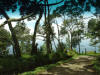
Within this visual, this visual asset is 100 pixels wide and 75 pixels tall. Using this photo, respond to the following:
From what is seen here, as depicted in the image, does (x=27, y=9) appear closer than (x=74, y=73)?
No

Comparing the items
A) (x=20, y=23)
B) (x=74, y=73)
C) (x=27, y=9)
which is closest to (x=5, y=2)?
(x=27, y=9)

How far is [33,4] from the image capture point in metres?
12.0

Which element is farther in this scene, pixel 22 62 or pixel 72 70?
pixel 22 62

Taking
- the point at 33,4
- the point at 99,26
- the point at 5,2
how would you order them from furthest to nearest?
1. the point at 99,26
2. the point at 33,4
3. the point at 5,2

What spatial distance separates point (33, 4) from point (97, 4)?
7.82 m

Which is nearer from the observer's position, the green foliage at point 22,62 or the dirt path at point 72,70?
the dirt path at point 72,70

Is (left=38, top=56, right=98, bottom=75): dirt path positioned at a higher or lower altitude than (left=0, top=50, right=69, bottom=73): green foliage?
lower

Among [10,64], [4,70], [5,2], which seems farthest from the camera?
[5,2]

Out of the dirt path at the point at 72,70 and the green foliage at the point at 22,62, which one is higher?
the green foliage at the point at 22,62

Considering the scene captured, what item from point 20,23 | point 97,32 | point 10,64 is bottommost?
point 10,64

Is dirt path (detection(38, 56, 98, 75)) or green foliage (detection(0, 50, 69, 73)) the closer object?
dirt path (detection(38, 56, 98, 75))

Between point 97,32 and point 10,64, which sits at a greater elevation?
point 97,32

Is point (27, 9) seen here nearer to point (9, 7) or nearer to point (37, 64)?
point (9, 7)

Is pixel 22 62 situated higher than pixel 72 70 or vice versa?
pixel 22 62
